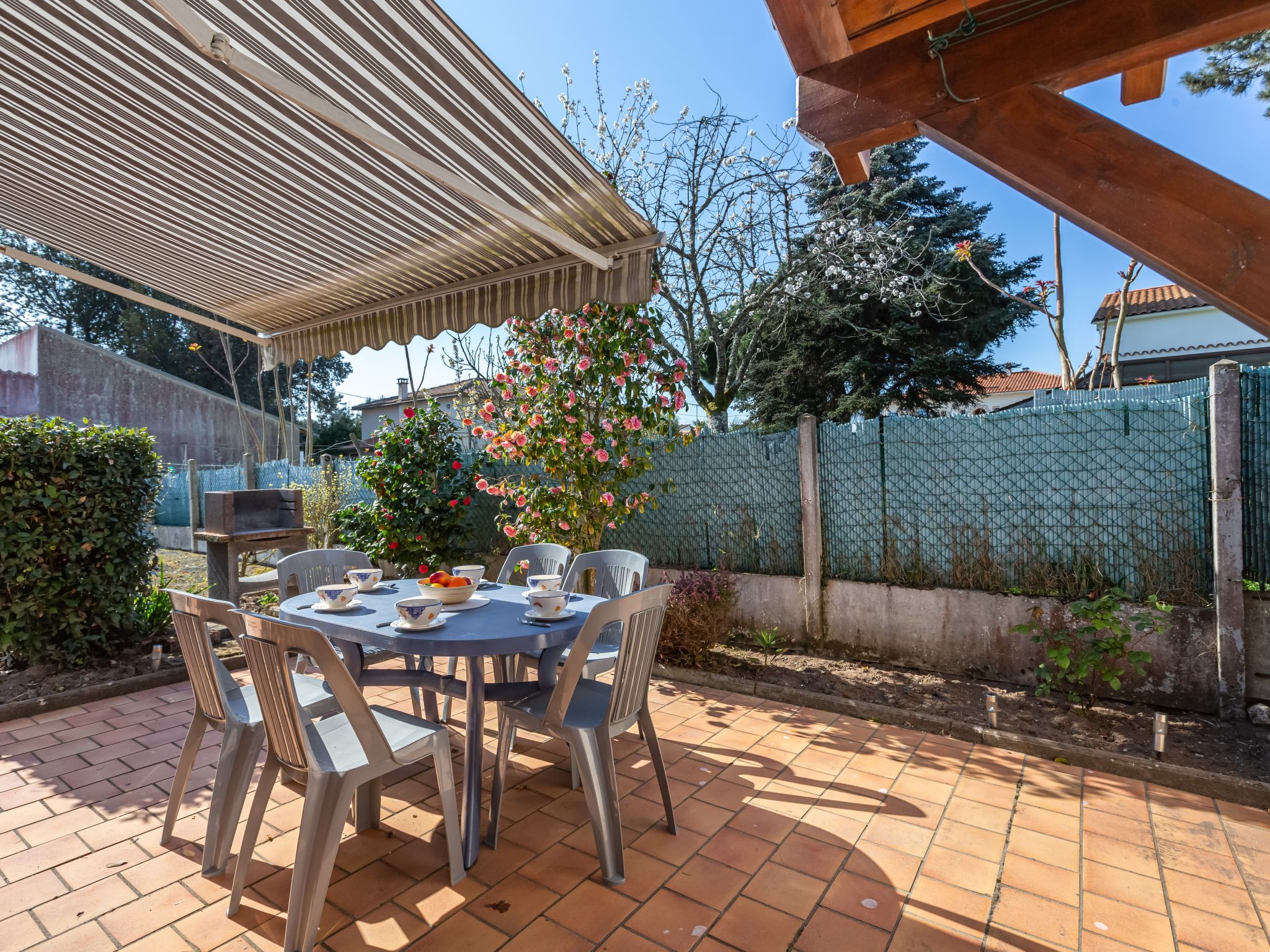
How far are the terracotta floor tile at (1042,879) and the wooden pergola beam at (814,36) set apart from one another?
8.58ft

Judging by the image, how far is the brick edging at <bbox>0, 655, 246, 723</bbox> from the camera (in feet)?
12.9

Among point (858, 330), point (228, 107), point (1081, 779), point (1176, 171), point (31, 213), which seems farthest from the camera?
point (858, 330)

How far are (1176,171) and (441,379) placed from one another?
11.6 meters

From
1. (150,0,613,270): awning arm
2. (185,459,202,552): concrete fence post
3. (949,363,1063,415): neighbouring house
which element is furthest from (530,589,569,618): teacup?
(949,363,1063,415): neighbouring house

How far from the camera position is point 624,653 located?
2.39 m

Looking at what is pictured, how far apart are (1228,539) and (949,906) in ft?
9.52

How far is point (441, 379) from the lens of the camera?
12.0 m

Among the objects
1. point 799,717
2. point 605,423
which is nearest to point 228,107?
point 605,423

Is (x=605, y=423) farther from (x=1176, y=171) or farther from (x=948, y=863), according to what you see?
(x=1176, y=171)

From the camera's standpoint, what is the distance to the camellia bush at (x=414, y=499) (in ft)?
19.7

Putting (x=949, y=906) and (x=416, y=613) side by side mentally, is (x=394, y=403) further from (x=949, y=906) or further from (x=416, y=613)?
(x=949, y=906)

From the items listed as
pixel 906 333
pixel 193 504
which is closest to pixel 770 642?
pixel 193 504

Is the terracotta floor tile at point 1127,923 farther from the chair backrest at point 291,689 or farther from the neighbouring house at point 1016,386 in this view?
the neighbouring house at point 1016,386

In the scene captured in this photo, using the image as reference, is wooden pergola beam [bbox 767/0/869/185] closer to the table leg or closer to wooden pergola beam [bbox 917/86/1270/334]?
wooden pergola beam [bbox 917/86/1270/334]
